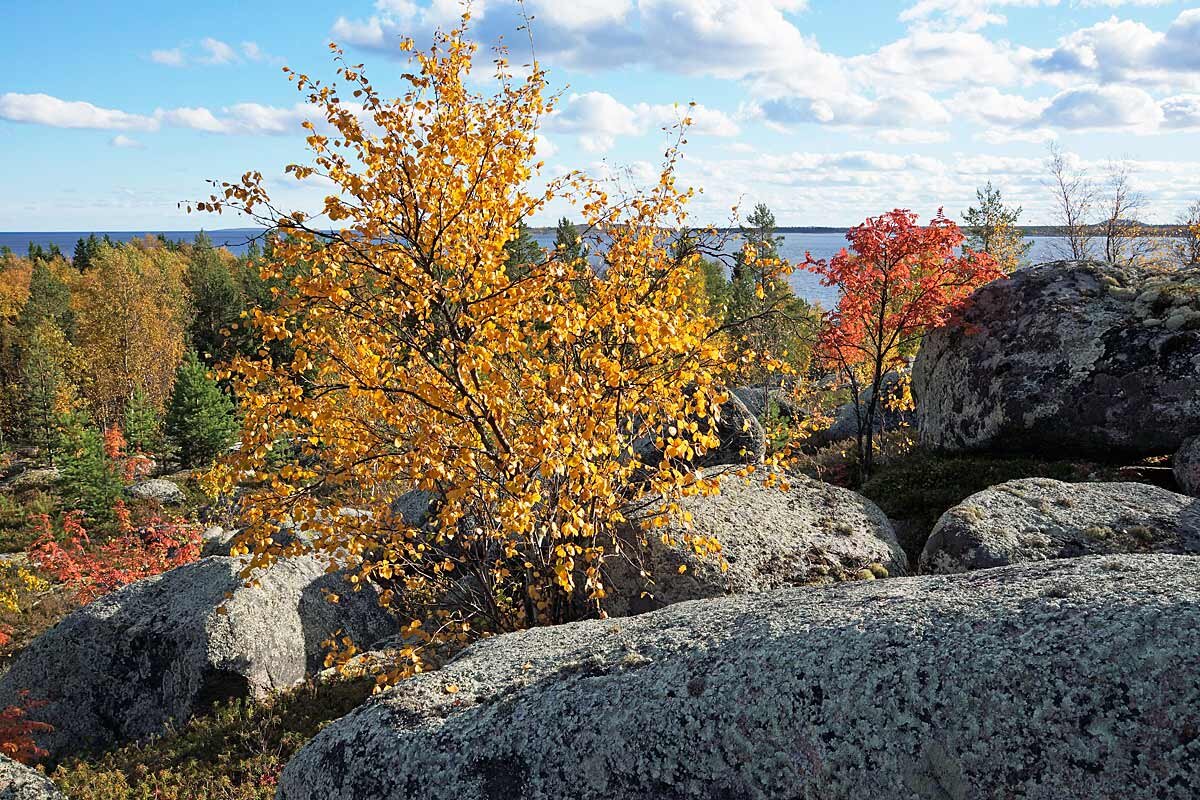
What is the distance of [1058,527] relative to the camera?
27.7ft

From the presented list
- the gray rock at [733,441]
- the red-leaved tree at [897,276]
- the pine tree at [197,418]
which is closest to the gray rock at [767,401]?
the red-leaved tree at [897,276]

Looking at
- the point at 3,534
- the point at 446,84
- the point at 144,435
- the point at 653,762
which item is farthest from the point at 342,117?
the point at 144,435

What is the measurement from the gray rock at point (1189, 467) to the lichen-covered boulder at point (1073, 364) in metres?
0.63

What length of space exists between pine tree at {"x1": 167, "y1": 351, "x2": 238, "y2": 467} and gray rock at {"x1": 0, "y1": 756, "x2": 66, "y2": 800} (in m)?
30.3

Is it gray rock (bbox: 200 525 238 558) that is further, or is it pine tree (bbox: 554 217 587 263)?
gray rock (bbox: 200 525 238 558)

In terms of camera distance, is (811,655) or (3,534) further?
(3,534)

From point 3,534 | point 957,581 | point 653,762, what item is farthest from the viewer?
point 3,534

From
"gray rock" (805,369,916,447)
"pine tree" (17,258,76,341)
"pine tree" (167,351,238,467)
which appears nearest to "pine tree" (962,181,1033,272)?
"gray rock" (805,369,916,447)

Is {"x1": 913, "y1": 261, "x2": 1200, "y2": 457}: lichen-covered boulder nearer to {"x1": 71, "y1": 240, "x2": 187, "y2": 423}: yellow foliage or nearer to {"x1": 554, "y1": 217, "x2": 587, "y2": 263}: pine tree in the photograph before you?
{"x1": 554, "y1": 217, "x2": 587, "y2": 263}: pine tree

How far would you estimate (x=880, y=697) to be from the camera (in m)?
3.39

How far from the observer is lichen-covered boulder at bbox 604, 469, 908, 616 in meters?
8.10

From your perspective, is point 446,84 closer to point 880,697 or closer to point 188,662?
point 880,697

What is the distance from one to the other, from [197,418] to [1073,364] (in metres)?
33.1

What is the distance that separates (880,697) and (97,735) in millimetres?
8650
